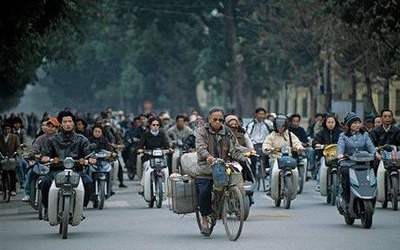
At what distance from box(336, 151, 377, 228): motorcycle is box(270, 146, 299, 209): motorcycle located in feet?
13.7

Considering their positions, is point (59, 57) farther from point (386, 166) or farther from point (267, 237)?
point (267, 237)

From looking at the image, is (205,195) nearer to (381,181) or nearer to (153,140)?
(381,181)

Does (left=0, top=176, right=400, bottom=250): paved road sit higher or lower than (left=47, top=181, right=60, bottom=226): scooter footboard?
lower

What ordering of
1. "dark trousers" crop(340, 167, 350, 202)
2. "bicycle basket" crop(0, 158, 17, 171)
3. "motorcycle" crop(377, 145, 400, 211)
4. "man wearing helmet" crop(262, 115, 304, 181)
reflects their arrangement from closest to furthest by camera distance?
1. "dark trousers" crop(340, 167, 350, 202)
2. "motorcycle" crop(377, 145, 400, 211)
3. "man wearing helmet" crop(262, 115, 304, 181)
4. "bicycle basket" crop(0, 158, 17, 171)

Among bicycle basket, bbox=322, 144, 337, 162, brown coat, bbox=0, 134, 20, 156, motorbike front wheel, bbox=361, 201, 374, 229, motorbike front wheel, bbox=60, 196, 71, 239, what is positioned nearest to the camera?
motorbike front wheel, bbox=60, 196, 71, 239

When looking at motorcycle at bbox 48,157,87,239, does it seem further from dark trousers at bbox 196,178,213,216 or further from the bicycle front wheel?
the bicycle front wheel

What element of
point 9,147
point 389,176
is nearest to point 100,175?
point 9,147

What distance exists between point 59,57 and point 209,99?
87184 millimetres

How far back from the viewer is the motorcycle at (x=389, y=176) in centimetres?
2159

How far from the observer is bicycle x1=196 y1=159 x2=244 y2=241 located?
16.2 metres

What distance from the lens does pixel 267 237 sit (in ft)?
55.5

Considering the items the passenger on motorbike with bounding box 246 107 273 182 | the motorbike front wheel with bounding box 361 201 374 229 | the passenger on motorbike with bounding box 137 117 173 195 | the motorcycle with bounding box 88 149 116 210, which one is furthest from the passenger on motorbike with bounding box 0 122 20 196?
the motorbike front wheel with bounding box 361 201 374 229

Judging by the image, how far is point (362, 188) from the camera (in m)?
17.8

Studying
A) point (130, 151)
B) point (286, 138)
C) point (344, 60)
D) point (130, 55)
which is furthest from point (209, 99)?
point (286, 138)
